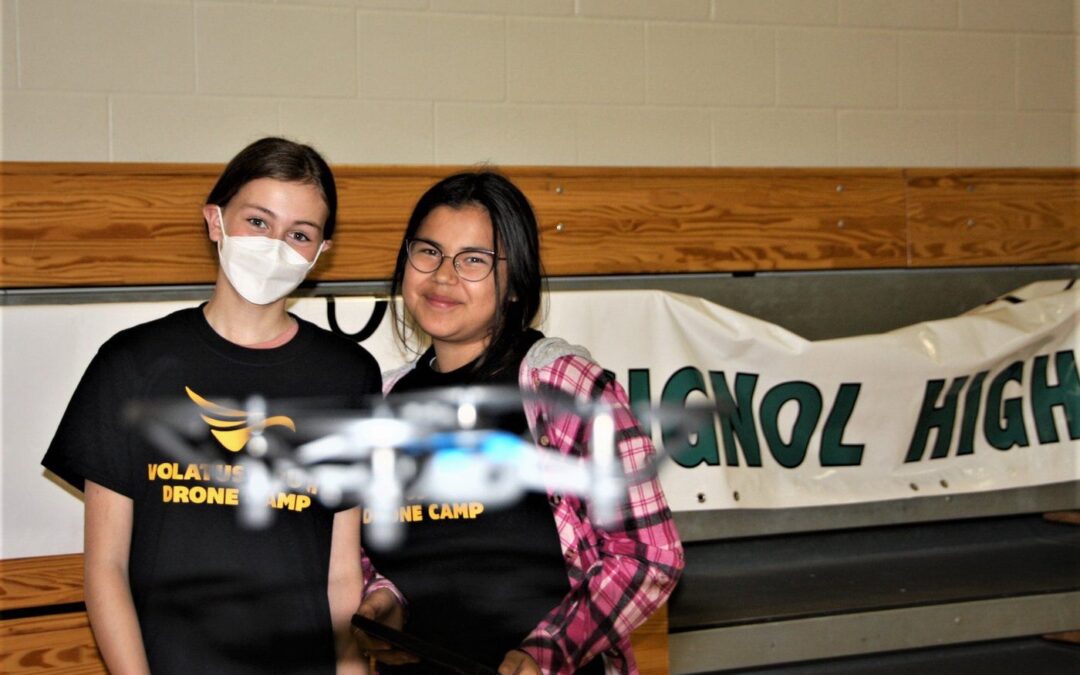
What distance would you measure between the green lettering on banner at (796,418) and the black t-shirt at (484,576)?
1111 mm

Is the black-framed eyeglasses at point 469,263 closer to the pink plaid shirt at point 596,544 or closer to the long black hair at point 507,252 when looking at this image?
the long black hair at point 507,252

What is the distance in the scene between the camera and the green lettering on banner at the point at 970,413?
2439 millimetres

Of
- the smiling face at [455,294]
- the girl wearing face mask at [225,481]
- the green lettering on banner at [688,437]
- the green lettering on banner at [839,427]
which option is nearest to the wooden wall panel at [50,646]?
the girl wearing face mask at [225,481]

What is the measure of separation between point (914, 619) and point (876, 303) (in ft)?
2.31

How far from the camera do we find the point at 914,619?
2.29 metres

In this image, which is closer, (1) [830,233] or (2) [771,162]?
(1) [830,233]

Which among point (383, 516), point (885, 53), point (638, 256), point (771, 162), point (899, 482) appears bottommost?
point (899, 482)

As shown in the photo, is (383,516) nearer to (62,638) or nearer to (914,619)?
(62,638)

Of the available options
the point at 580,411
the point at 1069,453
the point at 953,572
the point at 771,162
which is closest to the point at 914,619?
the point at 953,572

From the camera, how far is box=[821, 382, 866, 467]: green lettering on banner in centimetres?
237

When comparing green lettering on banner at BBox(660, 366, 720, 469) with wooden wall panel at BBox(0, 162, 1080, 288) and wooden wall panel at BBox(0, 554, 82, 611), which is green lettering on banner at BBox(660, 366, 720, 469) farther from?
wooden wall panel at BBox(0, 554, 82, 611)

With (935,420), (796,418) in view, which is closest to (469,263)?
(796,418)

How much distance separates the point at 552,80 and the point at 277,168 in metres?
1.24

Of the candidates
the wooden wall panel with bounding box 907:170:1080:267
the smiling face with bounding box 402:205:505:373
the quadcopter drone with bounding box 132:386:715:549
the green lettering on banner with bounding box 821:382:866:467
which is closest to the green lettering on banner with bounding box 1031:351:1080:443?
the wooden wall panel with bounding box 907:170:1080:267
